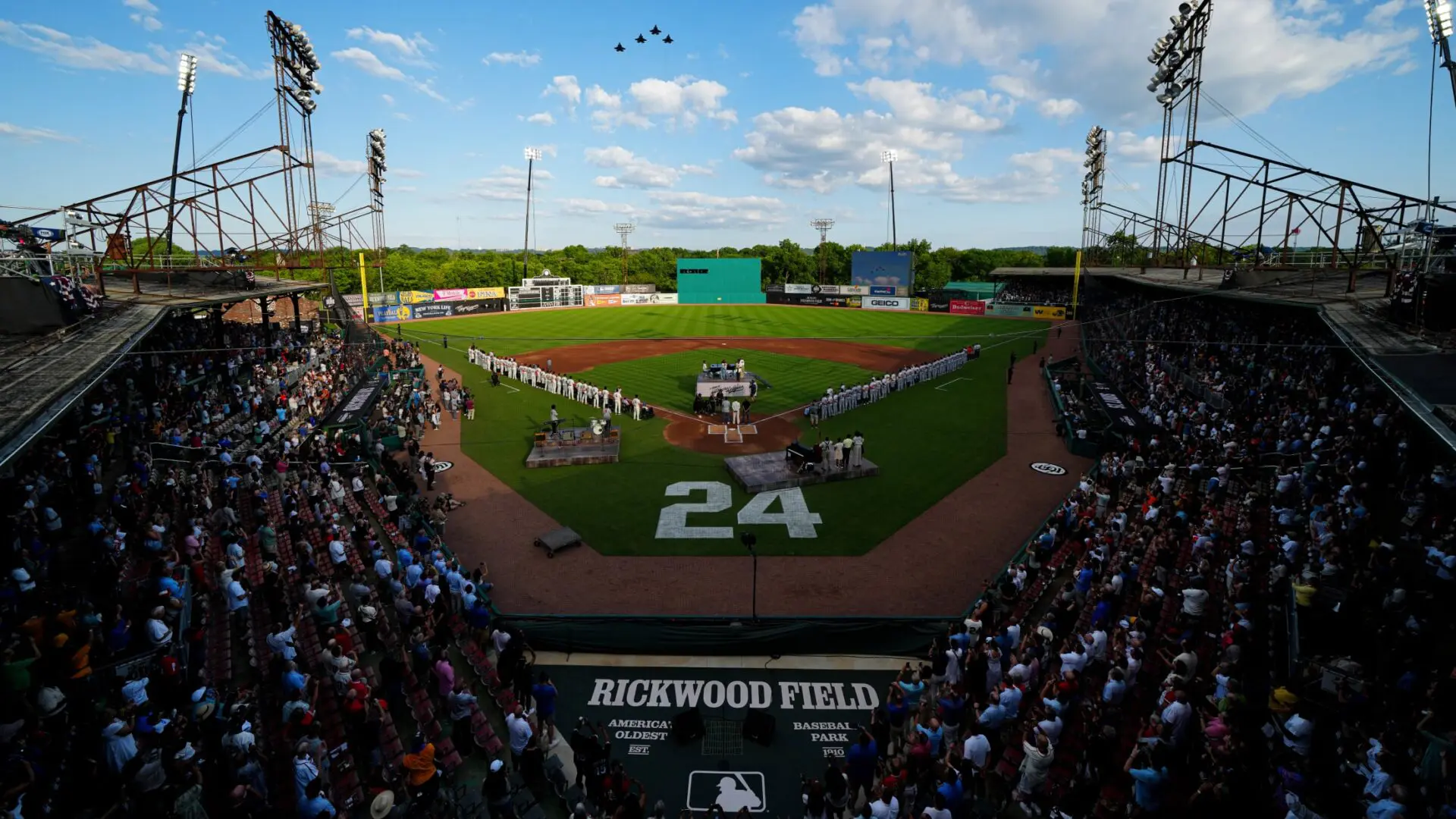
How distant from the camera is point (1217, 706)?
8.59 meters

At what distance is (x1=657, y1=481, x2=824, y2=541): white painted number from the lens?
18.0 metres

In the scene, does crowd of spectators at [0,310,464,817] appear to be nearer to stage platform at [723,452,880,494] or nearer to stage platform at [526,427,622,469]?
stage platform at [526,427,622,469]

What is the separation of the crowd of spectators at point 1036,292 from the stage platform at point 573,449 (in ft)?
199

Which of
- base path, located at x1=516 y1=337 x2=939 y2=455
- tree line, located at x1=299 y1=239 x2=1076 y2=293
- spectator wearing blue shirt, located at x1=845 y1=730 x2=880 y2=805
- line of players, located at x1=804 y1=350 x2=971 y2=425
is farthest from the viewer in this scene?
tree line, located at x1=299 y1=239 x2=1076 y2=293

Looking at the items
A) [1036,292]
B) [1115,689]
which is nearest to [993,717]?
[1115,689]

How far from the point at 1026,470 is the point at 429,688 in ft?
62.3

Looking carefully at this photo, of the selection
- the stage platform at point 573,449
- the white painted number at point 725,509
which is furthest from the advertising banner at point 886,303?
the white painted number at point 725,509

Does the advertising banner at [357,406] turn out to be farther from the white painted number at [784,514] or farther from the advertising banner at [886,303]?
the advertising banner at [886,303]

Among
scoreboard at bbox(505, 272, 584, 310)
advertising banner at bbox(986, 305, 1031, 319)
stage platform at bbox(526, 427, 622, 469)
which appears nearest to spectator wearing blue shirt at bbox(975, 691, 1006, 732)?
stage platform at bbox(526, 427, 622, 469)

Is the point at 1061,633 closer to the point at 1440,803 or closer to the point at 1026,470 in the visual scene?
the point at 1440,803

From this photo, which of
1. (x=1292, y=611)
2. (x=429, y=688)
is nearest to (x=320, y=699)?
(x=429, y=688)

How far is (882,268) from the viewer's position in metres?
83.5

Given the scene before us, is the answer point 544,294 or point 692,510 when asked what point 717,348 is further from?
point 544,294

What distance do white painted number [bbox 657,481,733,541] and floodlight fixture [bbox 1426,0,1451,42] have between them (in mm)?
21509
